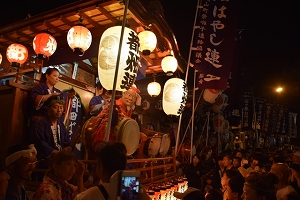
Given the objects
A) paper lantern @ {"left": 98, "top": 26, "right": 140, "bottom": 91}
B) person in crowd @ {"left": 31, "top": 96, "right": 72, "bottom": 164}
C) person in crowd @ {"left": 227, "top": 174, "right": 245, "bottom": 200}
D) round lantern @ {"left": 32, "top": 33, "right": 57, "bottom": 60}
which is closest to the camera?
person in crowd @ {"left": 227, "top": 174, "right": 245, "bottom": 200}

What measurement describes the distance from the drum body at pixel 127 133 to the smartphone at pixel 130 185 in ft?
12.3

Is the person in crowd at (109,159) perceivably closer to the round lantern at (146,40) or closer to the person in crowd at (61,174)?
the person in crowd at (61,174)

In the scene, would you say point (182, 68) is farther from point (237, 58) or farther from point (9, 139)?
point (9, 139)

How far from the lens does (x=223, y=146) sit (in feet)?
94.6

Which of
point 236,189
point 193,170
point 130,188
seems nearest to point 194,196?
point 130,188

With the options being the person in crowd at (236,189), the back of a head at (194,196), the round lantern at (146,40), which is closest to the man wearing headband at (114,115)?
the round lantern at (146,40)

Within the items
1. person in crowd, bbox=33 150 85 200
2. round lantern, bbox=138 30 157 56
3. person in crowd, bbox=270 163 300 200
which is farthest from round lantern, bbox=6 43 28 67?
person in crowd, bbox=270 163 300 200

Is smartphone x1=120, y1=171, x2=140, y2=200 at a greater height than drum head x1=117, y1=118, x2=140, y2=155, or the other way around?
drum head x1=117, y1=118, x2=140, y2=155

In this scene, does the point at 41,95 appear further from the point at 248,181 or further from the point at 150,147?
the point at 248,181

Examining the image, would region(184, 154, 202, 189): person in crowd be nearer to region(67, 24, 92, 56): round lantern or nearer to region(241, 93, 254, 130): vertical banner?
region(67, 24, 92, 56): round lantern

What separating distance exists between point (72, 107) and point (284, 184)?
24.0ft

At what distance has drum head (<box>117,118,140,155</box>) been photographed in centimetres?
576

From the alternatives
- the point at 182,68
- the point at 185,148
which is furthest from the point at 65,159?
the point at 185,148

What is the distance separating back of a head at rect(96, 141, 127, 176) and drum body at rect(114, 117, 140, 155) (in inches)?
119
